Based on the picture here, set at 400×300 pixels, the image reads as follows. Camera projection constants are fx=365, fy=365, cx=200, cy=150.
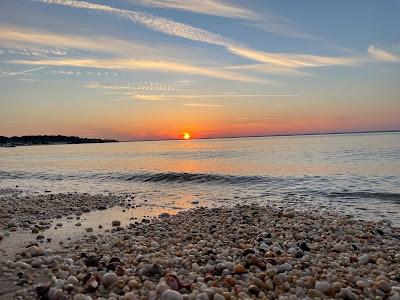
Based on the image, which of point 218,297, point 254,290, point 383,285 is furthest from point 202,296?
point 383,285

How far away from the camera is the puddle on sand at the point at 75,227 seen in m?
8.39

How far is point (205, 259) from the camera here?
22.3ft

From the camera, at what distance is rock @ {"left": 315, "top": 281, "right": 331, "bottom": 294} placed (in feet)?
17.6

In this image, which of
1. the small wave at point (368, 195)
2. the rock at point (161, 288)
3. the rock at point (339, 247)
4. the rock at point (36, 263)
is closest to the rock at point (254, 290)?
the rock at point (161, 288)

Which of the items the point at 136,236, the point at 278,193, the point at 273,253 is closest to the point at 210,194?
the point at 278,193

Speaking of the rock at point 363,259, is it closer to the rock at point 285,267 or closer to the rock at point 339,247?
the rock at point 339,247

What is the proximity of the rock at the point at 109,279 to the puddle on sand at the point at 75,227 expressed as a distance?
9.21 feet

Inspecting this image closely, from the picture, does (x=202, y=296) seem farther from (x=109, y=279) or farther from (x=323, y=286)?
(x=323, y=286)

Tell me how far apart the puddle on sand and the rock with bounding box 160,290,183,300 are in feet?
13.0

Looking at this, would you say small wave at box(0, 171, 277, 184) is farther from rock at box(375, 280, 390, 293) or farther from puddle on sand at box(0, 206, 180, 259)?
rock at box(375, 280, 390, 293)

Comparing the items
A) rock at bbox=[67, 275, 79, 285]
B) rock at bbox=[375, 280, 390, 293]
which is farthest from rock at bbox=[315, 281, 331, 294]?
rock at bbox=[67, 275, 79, 285]

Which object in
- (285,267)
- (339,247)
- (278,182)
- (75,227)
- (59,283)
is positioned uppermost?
(59,283)

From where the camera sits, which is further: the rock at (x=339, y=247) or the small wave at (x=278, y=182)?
the small wave at (x=278, y=182)

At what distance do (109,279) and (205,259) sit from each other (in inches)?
74.9
